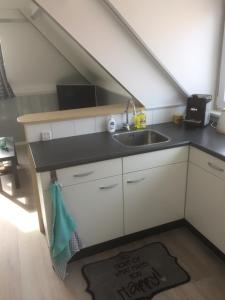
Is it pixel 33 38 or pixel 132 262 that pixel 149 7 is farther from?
pixel 33 38

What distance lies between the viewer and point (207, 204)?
1.91 meters

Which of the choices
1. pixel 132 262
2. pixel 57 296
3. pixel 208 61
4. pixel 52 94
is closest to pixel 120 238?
pixel 132 262

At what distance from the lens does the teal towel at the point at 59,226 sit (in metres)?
1.67

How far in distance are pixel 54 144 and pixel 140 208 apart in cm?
83

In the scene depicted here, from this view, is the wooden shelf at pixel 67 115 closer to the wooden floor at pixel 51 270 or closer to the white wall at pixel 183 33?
the white wall at pixel 183 33

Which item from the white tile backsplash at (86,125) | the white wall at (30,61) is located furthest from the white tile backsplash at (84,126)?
the white wall at (30,61)

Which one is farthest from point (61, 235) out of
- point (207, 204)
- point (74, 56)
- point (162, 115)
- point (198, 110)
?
point (74, 56)

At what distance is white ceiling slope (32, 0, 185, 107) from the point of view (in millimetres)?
A: 1830

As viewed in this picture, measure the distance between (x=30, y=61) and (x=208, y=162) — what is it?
3331 millimetres

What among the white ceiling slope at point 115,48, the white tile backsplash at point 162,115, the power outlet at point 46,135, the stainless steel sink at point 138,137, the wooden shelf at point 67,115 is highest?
the white ceiling slope at point 115,48

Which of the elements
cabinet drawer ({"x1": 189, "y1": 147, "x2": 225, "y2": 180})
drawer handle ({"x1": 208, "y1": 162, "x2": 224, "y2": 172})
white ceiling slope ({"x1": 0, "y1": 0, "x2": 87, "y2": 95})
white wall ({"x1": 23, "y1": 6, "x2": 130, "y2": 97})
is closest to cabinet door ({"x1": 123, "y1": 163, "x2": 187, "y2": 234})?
cabinet drawer ({"x1": 189, "y1": 147, "x2": 225, "y2": 180})

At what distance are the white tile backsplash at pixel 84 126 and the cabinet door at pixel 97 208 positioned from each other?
22.4 inches

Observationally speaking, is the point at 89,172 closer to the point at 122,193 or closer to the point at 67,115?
the point at 122,193

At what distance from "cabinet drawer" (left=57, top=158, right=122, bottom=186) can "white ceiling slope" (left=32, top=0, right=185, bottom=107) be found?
0.78 meters
